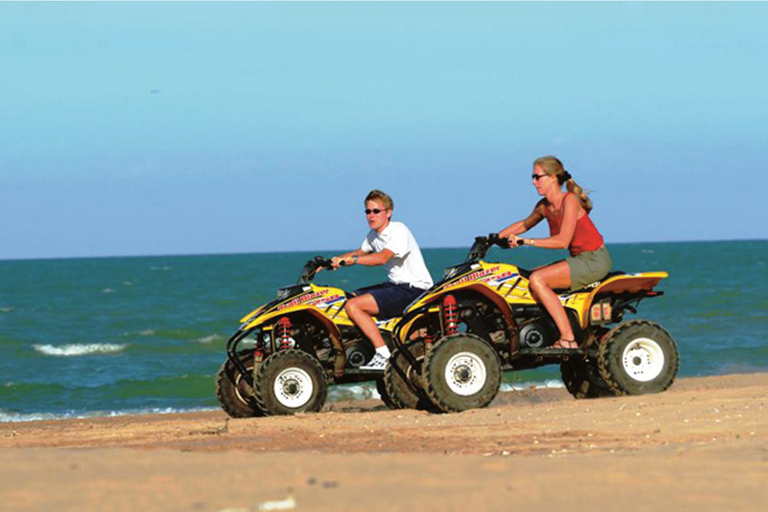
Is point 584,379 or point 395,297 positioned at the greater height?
point 395,297

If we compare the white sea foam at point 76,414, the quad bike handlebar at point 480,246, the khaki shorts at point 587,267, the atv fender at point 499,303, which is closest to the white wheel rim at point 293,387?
the atv fender at point 499,303

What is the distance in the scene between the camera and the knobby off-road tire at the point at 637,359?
38.8ft

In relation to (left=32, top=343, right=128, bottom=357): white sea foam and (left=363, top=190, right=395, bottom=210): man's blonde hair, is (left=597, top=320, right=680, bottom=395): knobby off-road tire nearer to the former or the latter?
(left=363, top=190, right=395, bottom=210): man's blonde hair

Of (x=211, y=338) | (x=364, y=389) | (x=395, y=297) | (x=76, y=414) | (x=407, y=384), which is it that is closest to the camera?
(x=395, y=297)

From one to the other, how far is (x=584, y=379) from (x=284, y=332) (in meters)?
2.74

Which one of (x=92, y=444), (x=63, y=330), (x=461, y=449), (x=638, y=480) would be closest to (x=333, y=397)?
(x=92, y=444)

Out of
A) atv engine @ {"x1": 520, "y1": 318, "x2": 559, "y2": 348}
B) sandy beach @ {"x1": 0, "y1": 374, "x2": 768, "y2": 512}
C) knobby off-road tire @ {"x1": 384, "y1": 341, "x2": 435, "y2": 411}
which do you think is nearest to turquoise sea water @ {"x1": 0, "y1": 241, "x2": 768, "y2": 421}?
knobby off-road tire @ {"x1": 384, "y1": 341, "x2": 435, "y2": 411}

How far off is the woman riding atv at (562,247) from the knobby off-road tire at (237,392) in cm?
263

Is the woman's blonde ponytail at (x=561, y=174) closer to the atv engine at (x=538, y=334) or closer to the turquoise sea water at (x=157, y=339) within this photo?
the atv engine at (x=538, y=334)

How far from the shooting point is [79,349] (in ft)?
103

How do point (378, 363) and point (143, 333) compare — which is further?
point (143, 333)

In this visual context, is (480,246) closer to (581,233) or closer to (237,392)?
(581,233)

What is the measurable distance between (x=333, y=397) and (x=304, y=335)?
754 centimetres

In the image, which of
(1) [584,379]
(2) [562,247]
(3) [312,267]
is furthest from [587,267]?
(3) [312,267]
